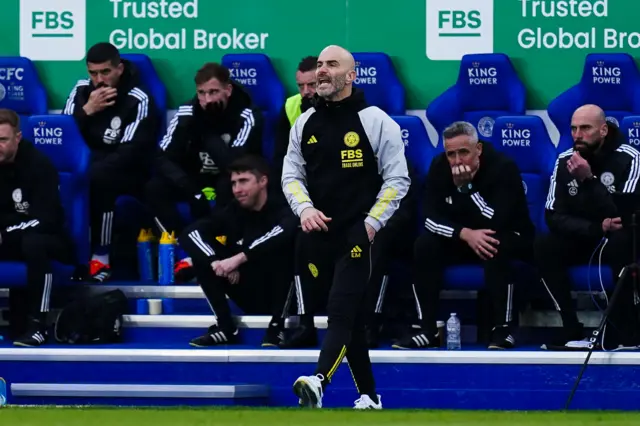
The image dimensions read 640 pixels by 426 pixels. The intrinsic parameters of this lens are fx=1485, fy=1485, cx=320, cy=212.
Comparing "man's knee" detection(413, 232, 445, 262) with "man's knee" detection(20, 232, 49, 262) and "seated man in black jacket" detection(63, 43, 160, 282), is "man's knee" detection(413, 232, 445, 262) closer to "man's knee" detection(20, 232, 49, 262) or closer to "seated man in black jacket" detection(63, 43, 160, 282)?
"seated man in black jacket" detection(63, 43, 160, 282)

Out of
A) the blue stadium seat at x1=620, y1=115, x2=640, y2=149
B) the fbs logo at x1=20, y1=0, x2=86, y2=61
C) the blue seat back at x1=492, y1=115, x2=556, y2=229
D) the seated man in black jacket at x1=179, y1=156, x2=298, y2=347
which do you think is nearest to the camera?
the seated man in black jacket at x1=179, y1=156, x2=298, y2=347

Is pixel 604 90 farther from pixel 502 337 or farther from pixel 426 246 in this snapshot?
pixel 502 337

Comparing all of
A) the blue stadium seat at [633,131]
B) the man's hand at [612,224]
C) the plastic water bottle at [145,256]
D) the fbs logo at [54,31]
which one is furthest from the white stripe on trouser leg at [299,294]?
the fbs logo at [54,31]

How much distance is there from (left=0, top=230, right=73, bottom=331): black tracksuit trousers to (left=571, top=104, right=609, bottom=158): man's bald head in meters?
3.14

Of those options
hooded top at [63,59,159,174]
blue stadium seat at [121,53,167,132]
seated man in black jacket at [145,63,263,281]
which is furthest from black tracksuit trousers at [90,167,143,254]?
blue stadium seat at [121,53,167,132]

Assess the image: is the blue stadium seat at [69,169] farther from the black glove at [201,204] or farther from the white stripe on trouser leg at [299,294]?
the white stripe on trouser leg at [299,294]

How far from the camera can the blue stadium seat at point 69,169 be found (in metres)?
9.27

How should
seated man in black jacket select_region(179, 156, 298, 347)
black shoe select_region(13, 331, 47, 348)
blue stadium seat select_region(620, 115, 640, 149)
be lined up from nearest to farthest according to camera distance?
seated man in black jacket select_region(179, 156, 298, 347), black shoe select_region(13, 331, 47, 348), blue stadium seat select_region(620, 115, 640, 149)

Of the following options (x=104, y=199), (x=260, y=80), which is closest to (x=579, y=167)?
(x=260, y=80)

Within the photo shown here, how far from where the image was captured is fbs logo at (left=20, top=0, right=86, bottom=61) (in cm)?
1035

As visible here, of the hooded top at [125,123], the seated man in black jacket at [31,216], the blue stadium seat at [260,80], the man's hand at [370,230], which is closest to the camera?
the man's hand at [370,230]

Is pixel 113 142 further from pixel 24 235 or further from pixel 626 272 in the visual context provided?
pixel 626 272

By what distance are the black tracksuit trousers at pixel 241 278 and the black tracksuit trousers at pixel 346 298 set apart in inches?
58.1

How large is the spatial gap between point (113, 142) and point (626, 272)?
3.45 m
